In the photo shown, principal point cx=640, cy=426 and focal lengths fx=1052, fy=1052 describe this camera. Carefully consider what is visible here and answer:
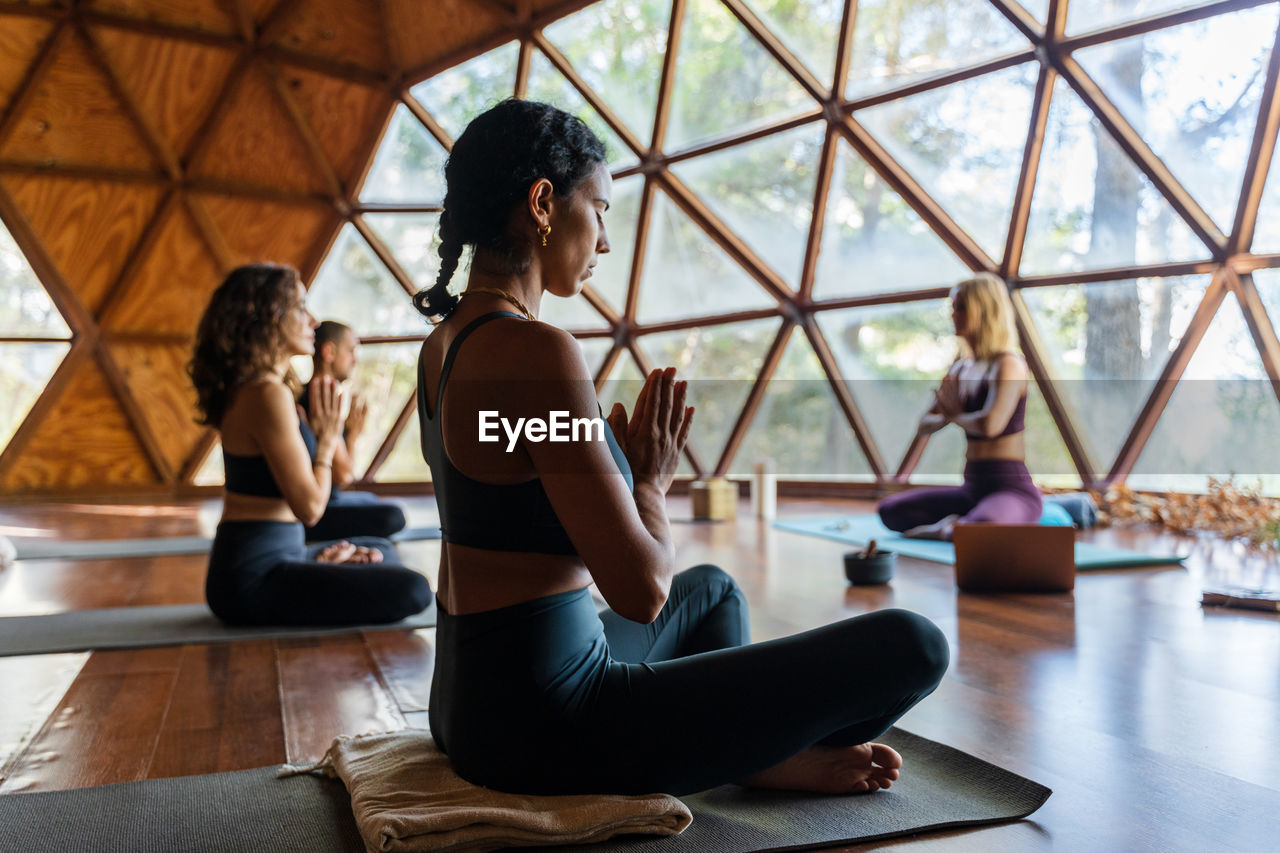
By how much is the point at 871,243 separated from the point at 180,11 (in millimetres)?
6035

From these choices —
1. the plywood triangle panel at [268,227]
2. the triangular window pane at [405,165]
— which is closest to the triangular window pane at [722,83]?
the triangular window pane at [405,165]

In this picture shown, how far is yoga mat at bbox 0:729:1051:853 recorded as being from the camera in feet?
5.44

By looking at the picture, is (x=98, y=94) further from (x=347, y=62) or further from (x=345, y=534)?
(x=345, y=534)

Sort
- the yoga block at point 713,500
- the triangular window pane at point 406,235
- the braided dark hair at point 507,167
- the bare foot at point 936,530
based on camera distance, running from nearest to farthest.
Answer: the braided dark hair at point 507,167 → the bare foot at point 936,530 → the yoga block at point 713,500 → the triangular window pane at point 406,235

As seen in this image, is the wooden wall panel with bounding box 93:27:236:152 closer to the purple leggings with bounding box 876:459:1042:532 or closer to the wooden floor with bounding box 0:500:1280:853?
the wooden floor with bounding box 0:500:1280:853

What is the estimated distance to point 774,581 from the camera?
4.26 m

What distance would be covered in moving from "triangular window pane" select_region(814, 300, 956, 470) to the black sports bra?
624 centimetres

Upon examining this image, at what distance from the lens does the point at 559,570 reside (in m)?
1.61

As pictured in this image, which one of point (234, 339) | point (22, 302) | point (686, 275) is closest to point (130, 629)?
point (234, 339)

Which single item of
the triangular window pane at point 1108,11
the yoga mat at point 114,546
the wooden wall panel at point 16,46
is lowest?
the yoga mat at point 114,546

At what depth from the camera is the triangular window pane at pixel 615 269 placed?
9102mm

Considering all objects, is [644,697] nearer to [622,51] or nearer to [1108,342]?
[1108,342]

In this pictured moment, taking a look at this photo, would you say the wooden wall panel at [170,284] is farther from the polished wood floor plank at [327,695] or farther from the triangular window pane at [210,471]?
the polished wood floor plank at [327,695]

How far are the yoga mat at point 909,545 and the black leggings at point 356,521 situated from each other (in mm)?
2240
